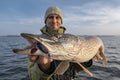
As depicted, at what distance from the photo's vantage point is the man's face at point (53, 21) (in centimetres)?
445

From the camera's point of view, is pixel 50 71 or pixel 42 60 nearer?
pixel 42 60

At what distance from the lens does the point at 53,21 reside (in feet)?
14.6

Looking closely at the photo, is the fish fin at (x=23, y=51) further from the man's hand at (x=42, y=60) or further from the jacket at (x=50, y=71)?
the jacket at (x=50, y=71)

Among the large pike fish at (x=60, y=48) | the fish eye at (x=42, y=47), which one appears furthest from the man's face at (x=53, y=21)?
the fish eye at (x=42, y=47)

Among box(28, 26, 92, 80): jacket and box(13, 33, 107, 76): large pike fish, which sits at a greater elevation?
box(13, 33, 107, 76): large pike fish

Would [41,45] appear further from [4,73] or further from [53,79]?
[4,73]

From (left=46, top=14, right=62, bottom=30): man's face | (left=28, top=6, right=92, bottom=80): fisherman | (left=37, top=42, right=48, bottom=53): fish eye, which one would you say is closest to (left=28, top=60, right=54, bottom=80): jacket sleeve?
(left=28, top=6, right=92, bottom=80): fisherman

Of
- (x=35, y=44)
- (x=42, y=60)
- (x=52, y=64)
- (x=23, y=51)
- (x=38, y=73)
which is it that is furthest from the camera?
(x=38, y=73)

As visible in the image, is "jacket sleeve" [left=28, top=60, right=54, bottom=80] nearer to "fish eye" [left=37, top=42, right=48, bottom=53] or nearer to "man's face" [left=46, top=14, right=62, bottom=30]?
"man's face" [left=46, top=14, right=62, bottom=30]

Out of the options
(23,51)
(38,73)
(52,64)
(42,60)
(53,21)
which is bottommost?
(38,73)

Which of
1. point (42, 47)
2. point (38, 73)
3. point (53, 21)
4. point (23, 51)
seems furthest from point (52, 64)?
point (23, 51)

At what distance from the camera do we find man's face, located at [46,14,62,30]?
4453 millimetres

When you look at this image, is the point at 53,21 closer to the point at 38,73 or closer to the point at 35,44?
the point at 38,73

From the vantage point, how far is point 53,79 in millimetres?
4391
